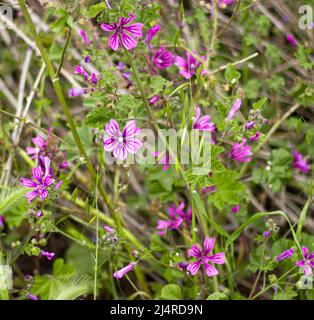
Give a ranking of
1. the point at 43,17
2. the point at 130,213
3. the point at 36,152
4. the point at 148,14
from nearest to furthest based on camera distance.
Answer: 1. the point at 148,14
2. the point at 36,152
3. the point at 130,213
4. the point at 43,17

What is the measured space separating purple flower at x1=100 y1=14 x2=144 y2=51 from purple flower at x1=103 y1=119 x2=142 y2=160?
180 millimetres

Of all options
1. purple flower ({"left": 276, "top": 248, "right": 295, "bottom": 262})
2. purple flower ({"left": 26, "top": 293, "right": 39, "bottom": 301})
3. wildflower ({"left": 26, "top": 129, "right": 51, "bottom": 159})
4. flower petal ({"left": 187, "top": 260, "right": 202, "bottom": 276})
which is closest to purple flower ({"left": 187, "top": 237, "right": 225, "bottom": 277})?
flower petal ({"left": 187, "top": 260, "right": 202, "bottom": 276})

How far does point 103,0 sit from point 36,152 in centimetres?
59

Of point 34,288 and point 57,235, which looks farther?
point 57,235

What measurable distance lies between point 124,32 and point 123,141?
251mm

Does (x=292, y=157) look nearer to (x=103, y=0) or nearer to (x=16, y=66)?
(x=103, y=0)

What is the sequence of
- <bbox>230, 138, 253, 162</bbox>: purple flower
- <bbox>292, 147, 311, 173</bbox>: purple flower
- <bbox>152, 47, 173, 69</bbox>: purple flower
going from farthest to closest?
<bbox>292, 147, 311, 173</bbox>: purple flower, <bbox>230, 138, 253, 162</bbox>: purple flower, <bbox>152, 47, 173, 69</bbox>: purple flower

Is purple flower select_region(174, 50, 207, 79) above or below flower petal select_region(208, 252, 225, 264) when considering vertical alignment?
above

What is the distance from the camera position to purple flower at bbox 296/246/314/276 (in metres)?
1.26

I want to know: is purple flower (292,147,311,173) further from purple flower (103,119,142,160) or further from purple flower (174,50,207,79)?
purple flower (103,119,142,160)

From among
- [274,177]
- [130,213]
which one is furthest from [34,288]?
[274,177]

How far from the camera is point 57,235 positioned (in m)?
2.05

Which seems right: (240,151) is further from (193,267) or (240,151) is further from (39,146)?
(39,146)
